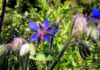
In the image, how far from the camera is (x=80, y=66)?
0.93 meters

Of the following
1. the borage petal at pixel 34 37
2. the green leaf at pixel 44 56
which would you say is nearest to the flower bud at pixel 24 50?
the green leaf at pixel 44 56

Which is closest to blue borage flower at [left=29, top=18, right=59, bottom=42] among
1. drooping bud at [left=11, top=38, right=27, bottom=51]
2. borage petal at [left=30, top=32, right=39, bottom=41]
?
borage petal at [left=30, top=32, right=39, bottom=41]

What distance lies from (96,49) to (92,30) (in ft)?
1.12

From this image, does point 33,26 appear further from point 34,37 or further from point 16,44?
point 16,44

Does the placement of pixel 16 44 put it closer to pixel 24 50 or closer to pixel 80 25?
pixel 24 50

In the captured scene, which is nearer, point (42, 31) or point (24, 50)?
point (24, 50)

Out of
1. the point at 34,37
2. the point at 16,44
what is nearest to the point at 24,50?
the point at 16,44

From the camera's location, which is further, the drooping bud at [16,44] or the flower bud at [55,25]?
the flower bud at [55,25]

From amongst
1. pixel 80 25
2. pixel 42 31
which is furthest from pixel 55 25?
pixel 80 25

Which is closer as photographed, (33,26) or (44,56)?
(44,56)

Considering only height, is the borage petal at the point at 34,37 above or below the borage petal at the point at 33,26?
below

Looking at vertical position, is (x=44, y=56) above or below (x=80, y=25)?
below

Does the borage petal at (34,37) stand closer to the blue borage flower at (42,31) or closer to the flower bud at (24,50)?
the blue borage flower at (42,31)

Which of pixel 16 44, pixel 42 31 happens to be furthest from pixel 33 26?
pixel 16 44
